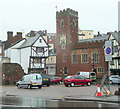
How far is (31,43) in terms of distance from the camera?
5953 cm

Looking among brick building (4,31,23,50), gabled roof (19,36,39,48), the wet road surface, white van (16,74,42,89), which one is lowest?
the wet road surface

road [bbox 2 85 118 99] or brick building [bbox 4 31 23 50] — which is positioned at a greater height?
brick building [bbox 4 31 23 50]

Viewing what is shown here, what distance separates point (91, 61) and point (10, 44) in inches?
901

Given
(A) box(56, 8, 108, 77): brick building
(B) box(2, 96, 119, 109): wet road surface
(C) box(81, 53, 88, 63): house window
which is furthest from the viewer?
(C) box(81, 53, 88, 63): house window

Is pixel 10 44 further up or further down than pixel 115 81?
further up

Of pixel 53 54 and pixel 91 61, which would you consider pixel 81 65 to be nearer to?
pixel 91 61

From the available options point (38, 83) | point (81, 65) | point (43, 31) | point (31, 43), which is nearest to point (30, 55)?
point (31, 43)

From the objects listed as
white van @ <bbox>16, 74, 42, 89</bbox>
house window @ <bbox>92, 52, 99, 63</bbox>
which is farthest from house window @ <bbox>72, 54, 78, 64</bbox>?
white van @ <bbox>16, 74, 42, 89</bbox>

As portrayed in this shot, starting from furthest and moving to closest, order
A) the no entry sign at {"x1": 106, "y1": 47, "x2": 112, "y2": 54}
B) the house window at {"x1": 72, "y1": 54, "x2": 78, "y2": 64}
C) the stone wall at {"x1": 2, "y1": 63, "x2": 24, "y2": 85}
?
1. the house window at {"x1": 72, "y1": 54, "x2": 78, "y2": 64}
2. the stone wall at {"x1": 2, "y1": 63, "x2": 24, "y2": 85}
3. the no entry sign at {"x1": 106, "y1": 47, "x2": 112, "y2": 54}

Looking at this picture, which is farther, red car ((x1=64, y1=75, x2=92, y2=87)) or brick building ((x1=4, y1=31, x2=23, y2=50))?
brick building ((x1=4, y1=31, x2=23, y2=50))

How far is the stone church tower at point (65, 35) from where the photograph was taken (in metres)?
74.2

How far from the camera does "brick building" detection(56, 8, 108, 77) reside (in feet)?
214

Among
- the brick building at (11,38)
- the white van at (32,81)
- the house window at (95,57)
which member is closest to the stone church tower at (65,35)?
the house window at (95,57)

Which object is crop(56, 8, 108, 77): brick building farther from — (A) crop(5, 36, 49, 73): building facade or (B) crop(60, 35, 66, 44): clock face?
(A) crop(5, 36, 49, 73): building facade
